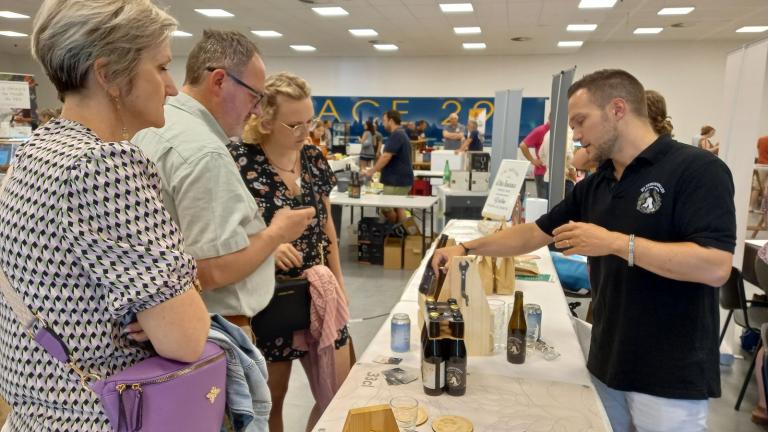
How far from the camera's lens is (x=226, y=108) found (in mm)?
1436

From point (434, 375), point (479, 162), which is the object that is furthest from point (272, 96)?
point (479, 162)

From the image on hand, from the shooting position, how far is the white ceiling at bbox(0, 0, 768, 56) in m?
8.34

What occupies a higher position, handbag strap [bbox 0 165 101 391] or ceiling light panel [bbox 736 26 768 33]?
ceiling light panel [bbox 736 26 768 33]

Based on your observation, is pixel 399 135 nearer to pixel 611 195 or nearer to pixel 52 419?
pixel 611 195

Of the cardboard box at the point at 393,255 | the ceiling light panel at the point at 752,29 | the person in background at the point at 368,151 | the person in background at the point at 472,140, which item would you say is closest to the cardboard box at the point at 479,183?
the cardboard box at the point at 393,255

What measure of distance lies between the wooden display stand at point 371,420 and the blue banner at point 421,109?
43.0ft

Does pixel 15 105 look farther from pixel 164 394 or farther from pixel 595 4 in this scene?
pixel 595 4

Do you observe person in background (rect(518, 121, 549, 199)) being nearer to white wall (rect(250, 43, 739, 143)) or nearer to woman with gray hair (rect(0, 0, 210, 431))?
white wall (rect(250, 43, 739, 143))

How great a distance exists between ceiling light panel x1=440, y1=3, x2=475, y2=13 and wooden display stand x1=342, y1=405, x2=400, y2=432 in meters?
8.06

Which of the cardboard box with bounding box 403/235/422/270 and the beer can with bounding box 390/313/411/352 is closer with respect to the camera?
the beer can with bounding box 390/313/411/352

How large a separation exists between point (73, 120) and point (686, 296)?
1.58 metres

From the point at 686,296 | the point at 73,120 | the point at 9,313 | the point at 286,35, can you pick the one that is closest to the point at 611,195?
the point at 686,296

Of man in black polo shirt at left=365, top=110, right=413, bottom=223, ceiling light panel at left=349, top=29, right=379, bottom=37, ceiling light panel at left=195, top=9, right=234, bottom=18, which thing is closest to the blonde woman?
man in black polo shirt at left=365, top=110, right=413, bottom=223

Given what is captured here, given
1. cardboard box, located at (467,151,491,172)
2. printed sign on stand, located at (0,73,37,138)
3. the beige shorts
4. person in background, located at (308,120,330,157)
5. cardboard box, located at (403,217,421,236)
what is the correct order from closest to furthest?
printed sign on stand, located at (0,73,37,138), cardboard box, located at (467,151,491,172), cardboard box, located at (403,217,421,236), the beige shorts, person in background, located at (308,120,330,157)
